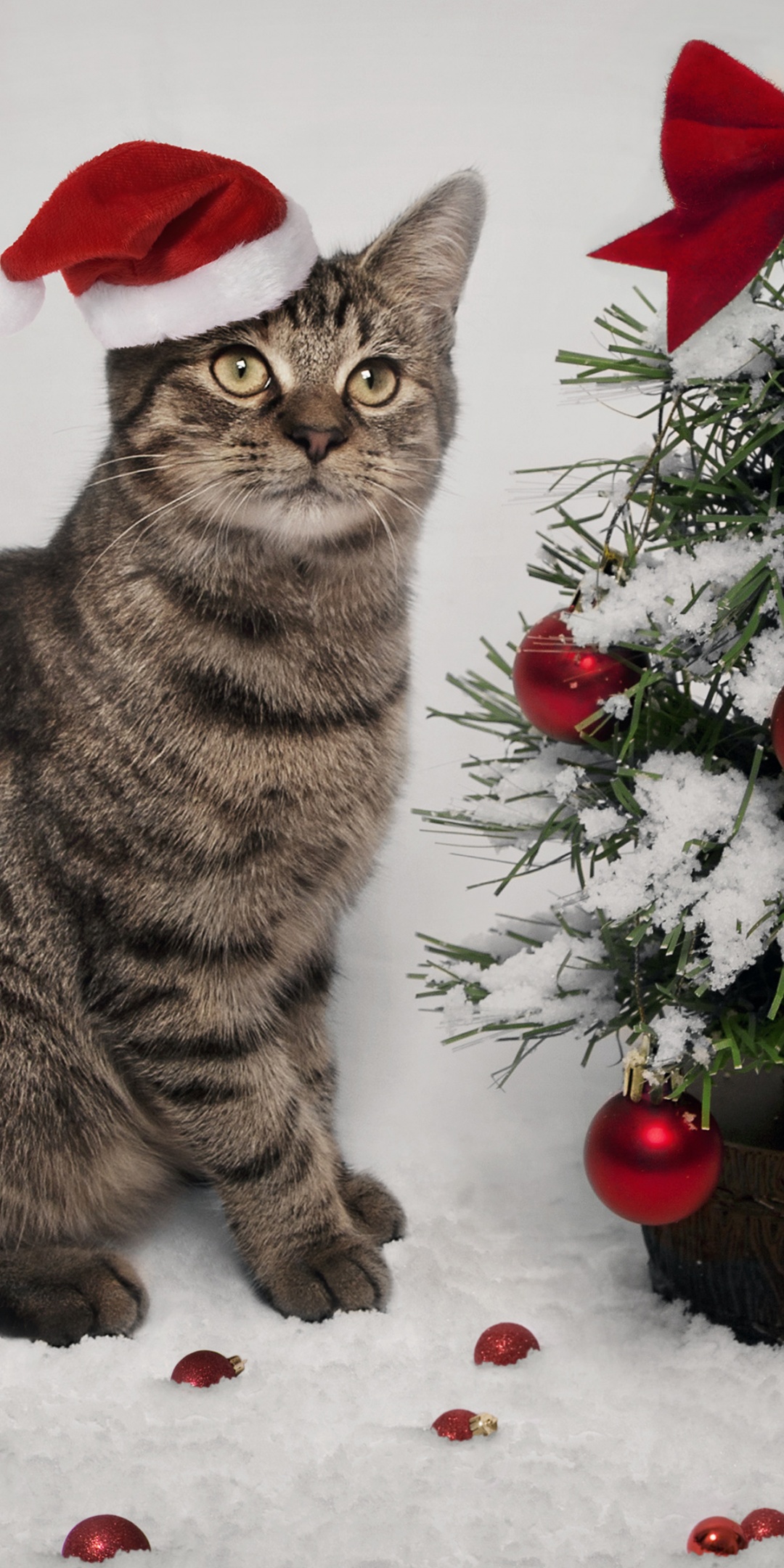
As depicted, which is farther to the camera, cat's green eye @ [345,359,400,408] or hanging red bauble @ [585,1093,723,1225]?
cat's green eye @ [345,359,400,408]

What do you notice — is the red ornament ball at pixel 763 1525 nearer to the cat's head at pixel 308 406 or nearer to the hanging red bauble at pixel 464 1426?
the hanging red bauble at pixel 464 1426

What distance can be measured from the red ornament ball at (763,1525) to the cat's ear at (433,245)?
86 cm

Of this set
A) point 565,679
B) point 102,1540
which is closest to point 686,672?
point 565,679

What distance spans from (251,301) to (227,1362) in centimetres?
73

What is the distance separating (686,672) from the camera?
96cm

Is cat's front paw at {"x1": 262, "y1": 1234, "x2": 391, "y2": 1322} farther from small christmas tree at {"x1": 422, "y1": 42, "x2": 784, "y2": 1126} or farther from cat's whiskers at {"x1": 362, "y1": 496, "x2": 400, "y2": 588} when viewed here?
cat's whiskers at {"x1": 362, "y1": 496, "x2": 400, "y2": 588}

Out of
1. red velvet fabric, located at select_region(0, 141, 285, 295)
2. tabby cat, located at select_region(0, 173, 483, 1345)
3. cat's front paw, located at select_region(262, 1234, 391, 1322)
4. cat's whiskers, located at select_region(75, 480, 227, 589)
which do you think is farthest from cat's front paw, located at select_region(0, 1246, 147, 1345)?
red velvet fabric, located at select_region(0, 141, 285, 295)

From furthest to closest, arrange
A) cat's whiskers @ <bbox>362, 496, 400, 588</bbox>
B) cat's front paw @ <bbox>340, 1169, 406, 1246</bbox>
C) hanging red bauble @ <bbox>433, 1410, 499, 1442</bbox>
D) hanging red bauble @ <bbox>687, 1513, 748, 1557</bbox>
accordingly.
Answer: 1. cat's front paw @ <bbox>340, 1169, 406, 1246</bbox>
2. cat's whiskers @ <bbox>362, 496, 400, 588</bbox>
3. hanging red bauble @ <bbox>433, 1410, 499, 1442</bbox>
4. hanging red bauble @ <bbox>687, 1513, 748, 1557</bbox>

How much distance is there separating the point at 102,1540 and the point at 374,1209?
1.50 feet

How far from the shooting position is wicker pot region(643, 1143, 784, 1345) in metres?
0.99

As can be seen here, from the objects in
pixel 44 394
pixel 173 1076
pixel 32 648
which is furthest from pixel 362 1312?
pixel 44 394

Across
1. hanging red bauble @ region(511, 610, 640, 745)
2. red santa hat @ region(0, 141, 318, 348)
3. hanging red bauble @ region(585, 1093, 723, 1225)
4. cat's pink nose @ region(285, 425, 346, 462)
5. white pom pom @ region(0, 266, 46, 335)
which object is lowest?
hanging red bauble @ region(585, 1093, 723, 1225)

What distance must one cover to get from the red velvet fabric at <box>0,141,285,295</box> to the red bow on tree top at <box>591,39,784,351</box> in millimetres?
284

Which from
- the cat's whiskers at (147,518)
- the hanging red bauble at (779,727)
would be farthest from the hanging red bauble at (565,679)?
the cat's whiskers at (147,518)
